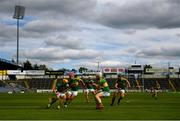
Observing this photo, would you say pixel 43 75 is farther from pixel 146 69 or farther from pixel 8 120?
pixel 8 120

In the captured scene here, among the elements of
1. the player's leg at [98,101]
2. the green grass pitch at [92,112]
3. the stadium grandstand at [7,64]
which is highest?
the stadium grandstand at [7,64]

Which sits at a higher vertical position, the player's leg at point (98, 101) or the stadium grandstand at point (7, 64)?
the stadium grandstand at point (7, 64)

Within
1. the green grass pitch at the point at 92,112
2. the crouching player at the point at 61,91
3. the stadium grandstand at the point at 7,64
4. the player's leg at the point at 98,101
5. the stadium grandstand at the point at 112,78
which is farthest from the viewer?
the stadium grandstand at the point at 112,78

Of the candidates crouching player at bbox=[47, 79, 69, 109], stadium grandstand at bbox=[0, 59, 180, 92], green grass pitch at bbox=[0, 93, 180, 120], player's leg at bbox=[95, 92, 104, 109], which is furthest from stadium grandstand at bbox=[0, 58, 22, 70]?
stadium grandstand at bbox=[0, 59, 180, 92]

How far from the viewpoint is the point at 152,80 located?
126m

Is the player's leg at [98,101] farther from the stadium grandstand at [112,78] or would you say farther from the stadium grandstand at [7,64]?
the stadium grandstand at [112,78]

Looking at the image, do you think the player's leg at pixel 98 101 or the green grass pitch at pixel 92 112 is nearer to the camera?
the green grass pitch at pixel 92 112

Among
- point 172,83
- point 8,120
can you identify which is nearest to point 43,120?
point 8,120

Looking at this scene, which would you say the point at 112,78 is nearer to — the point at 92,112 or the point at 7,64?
the point at 7,64

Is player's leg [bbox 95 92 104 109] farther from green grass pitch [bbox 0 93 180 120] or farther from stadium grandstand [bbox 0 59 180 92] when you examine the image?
stadium grandstand [bbox 0 59 180 92]

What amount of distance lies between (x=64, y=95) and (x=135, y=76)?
10632 centimetres

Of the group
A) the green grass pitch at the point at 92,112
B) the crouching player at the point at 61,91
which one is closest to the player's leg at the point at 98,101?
the green grass pitch at the point at 92,112

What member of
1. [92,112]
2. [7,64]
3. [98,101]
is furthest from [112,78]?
[92,112]

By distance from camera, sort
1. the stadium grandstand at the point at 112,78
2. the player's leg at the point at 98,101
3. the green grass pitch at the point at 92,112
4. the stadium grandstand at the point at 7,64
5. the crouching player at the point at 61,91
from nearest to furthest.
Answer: the green grass pitch at the point at 92,112, the player's leg at the point at 98,101, the crouching player at the point at 61,91, the stadium grandstand at the point at 7,64, the stadium grandstand at the point at 112,78
